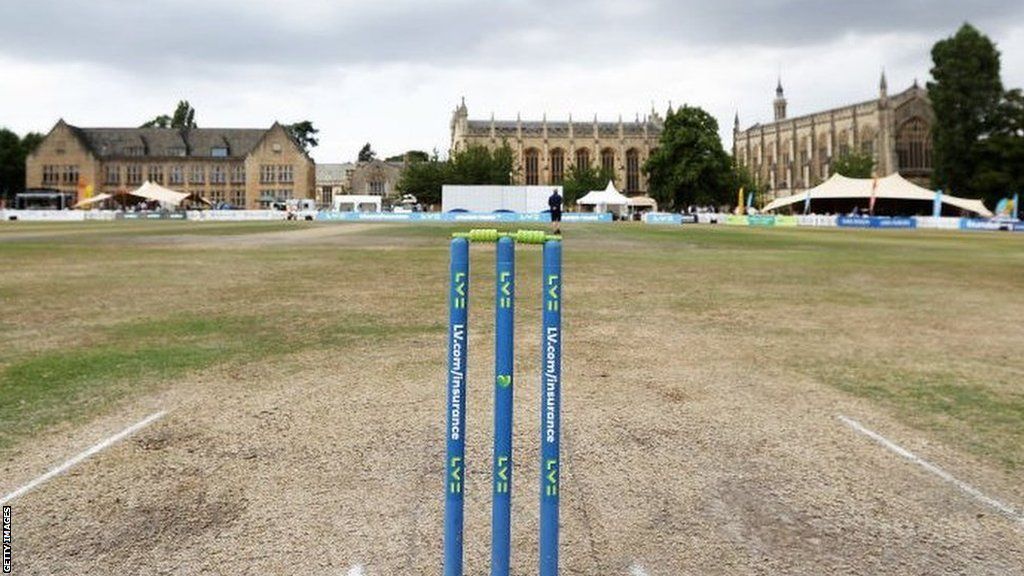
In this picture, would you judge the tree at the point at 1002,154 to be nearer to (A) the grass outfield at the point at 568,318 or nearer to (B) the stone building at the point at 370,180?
(A) the grass outfield at the point at 568,318

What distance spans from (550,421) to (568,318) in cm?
918

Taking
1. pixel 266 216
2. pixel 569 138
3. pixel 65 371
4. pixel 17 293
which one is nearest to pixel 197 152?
pixel 266 216

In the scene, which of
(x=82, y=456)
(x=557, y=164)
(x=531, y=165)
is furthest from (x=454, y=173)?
(x=82, y=456)

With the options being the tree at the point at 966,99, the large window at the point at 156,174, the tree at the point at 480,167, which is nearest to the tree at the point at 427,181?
the tree at the point at 480,167

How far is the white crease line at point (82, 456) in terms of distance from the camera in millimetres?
5048

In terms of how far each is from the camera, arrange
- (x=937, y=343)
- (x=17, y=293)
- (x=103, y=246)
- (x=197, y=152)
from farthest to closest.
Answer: (x=197, y=152) → (x=103, y=246) → (x=17, y=293) → (x=937, y=343)

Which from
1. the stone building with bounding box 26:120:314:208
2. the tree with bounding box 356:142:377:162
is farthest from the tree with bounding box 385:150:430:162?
the stone building with bounding box 26:120:314:208

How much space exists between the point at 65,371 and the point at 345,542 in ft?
18.4

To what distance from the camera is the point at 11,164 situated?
106438 millimetres

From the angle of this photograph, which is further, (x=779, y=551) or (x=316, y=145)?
(x=316, y=145)

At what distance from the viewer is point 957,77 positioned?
236 ft

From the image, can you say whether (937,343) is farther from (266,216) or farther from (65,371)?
(266,216)

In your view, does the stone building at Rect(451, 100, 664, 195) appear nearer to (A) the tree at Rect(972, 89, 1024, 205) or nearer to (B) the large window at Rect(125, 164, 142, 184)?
(B) the large window at Rect(125, 164, 142, 184)

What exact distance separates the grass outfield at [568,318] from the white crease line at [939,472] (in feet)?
1.62
